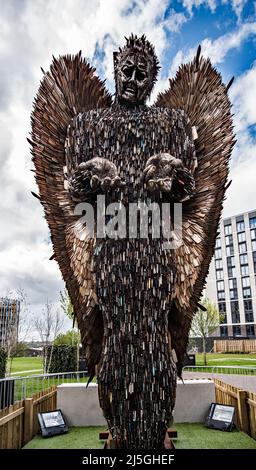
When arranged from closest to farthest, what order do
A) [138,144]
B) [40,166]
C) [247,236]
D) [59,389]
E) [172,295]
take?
[172,295]
[138,144]
[40,166]
[59,389]
[247,236]

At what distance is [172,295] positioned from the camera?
10.0 ft

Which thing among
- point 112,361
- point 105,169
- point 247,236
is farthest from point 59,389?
point 247,236

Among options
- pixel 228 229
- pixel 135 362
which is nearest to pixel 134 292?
pixel 135 362

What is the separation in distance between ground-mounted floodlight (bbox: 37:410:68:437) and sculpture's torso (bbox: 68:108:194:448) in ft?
13.5

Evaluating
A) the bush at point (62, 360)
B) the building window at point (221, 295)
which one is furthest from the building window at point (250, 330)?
the bush at point (62, 360)

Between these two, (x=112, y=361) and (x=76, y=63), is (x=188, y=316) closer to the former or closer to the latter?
(x=112, y=361)

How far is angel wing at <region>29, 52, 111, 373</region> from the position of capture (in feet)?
10.7

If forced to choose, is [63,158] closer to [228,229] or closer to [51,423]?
[51,423]

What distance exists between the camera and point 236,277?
51.1 metres

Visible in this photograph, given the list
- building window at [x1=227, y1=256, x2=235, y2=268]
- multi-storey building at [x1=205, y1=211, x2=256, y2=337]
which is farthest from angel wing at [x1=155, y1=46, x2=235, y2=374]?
building window at [x1=227, y1=256, x2=235, y2=268]

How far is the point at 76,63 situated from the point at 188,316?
279cm

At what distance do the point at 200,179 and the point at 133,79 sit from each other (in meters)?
1.23

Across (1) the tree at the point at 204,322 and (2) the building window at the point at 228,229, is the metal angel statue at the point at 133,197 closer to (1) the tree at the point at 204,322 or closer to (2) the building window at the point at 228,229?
(1) the tree at the point at 204,322

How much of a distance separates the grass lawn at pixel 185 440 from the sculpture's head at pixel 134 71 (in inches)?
198
